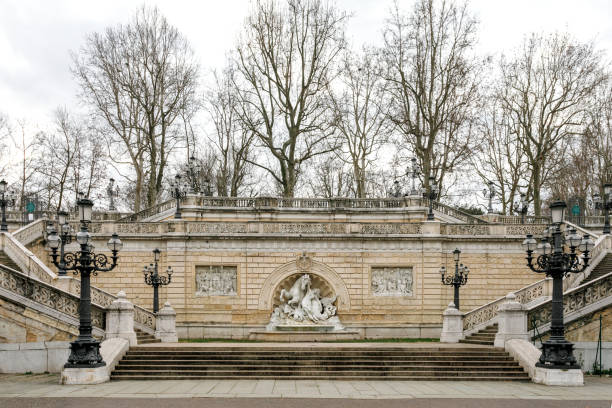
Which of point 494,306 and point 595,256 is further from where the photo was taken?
point 595,256

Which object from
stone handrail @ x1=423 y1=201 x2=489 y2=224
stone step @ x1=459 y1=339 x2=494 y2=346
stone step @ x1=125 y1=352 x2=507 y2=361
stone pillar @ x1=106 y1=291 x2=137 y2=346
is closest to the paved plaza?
stone step @ x1=125 y1=352 x2=507 y2=361

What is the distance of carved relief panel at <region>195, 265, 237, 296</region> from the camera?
85.1 ft

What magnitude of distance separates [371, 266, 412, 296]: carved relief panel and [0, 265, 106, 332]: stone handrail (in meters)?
13.5

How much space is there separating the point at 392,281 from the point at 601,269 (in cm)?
857

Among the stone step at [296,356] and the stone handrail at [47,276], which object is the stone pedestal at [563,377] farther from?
the stone handrail at [47,276]

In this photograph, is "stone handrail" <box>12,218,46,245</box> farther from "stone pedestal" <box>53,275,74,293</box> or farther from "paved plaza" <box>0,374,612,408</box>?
"paved plaza" <box>0,374,612,408</box>

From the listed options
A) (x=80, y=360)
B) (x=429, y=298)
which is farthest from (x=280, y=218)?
(x=80, y=360)

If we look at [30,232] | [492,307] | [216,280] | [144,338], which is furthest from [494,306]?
[30,232]

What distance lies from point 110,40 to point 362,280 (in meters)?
22.7

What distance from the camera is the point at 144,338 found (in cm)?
2017

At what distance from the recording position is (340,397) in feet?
42.1

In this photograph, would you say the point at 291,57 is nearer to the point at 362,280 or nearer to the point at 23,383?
the point at 362,280

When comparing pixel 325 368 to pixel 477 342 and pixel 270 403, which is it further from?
pixel 477 342

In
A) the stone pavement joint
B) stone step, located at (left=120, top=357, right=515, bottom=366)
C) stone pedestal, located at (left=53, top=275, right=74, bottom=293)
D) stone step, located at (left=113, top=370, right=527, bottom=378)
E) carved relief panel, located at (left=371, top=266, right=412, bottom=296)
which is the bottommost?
stone step, located at (left=113, top=370, right=527, bottom=378)
